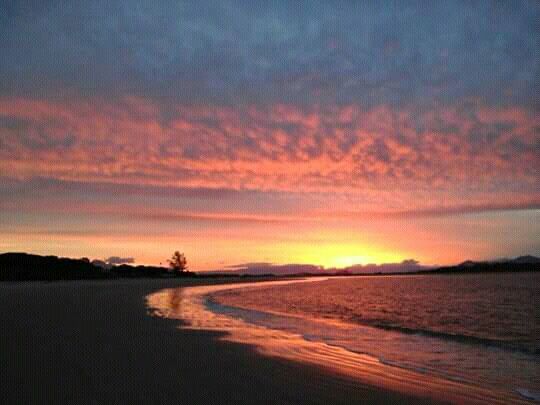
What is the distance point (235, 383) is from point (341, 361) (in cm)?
476

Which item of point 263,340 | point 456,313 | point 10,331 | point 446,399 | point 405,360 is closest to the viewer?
point 446,399

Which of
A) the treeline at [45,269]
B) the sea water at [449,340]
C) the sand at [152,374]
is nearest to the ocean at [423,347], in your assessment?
the sea water at [449,340]

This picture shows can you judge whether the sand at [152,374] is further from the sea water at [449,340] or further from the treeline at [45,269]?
the treeline at [45,269]

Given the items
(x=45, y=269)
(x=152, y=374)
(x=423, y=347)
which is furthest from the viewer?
(x=45, y=269)

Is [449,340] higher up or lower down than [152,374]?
lower down

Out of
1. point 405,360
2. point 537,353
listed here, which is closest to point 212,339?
point 405,360

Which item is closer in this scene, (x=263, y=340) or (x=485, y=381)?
(x=485, y=381)

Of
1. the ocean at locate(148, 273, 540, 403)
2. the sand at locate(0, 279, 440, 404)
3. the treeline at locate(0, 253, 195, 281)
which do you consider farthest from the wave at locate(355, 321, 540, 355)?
the treeline at locate(0, 253, 195, 281)

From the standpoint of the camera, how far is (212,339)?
18.8 m

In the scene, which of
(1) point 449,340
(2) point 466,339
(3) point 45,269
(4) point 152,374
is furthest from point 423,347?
(3) point 45,269

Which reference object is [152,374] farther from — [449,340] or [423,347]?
[449,340]

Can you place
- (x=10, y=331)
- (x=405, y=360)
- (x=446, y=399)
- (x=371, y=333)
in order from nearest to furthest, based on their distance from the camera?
(x=446, y=399) → (x=405, y=360) → (x=10, y=331) → (x=371, y=333)

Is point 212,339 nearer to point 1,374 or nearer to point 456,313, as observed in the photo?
point 1,374

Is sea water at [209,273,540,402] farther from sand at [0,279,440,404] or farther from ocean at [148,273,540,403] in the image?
sand at [0,279,440,404]
